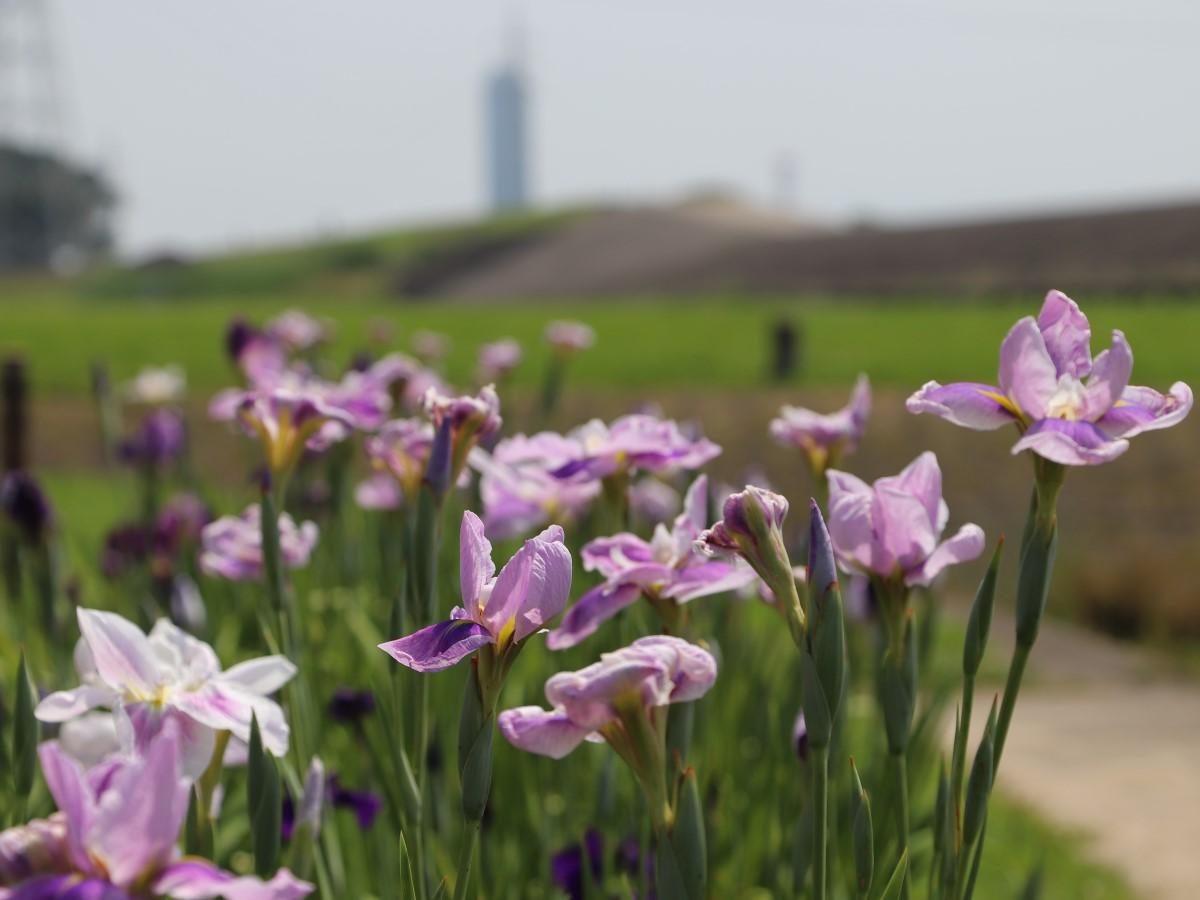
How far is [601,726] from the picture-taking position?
0.87 metres

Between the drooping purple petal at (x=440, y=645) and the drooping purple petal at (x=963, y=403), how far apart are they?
1.27ft

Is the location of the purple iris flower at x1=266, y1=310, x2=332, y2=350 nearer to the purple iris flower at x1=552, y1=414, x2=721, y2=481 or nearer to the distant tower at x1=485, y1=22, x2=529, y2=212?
the purple iris flower at x1=552, y1=414, x2=721, y2=481

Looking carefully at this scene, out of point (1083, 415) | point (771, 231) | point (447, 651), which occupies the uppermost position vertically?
point (1083, 415)

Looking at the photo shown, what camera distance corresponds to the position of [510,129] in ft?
Answer: 628

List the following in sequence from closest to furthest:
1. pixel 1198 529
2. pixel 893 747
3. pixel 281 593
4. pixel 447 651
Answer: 1. pixel 447 651
2. pixel 893 747
3. pixel 281 593
4. pixel 1198 529

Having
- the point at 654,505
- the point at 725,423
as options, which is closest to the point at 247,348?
the point at 654,505

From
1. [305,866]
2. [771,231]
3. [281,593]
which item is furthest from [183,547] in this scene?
[771,231]

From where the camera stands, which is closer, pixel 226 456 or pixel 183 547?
pixel 183 547

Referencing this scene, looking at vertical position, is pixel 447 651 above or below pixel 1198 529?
above

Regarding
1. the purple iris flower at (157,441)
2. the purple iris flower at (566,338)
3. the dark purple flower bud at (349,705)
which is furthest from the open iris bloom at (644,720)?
the purple iris flower at (157,441)

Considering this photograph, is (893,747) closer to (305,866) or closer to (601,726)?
(601,726)

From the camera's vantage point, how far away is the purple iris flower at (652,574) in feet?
3.54

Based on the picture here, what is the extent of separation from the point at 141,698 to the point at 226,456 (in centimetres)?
926

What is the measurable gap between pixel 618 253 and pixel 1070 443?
45065mm
